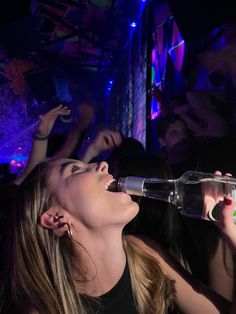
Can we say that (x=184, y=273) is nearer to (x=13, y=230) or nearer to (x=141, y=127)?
(x=13, y=230)

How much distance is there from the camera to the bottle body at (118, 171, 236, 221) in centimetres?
99

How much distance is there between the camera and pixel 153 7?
3.72 metres

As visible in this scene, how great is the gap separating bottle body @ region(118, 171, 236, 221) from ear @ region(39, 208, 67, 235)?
0.24 meters

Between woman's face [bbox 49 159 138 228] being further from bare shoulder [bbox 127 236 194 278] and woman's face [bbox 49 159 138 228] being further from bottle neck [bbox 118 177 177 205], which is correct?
bare shoulder [bbox 127 236 194 278]

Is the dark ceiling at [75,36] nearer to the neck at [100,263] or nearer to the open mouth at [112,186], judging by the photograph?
the open mouth at [112,186]

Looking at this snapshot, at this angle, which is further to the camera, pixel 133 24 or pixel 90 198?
pixel 133 24

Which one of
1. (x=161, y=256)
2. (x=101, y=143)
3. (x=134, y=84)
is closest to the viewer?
(x=161, y=256)

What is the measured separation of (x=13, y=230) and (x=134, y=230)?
1.68 feet

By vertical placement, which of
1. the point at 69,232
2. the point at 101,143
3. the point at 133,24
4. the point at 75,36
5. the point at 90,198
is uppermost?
the point at 75,36

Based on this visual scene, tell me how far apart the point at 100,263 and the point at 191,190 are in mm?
435

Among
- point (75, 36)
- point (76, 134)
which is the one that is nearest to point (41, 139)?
point (76, 134)

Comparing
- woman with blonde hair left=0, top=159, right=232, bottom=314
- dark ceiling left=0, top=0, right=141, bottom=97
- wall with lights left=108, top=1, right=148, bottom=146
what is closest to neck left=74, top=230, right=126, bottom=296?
woman with blonde hair left=0, top=159, right=232, bottom=314

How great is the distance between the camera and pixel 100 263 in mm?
1097

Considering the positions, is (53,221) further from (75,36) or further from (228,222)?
(75,36)
